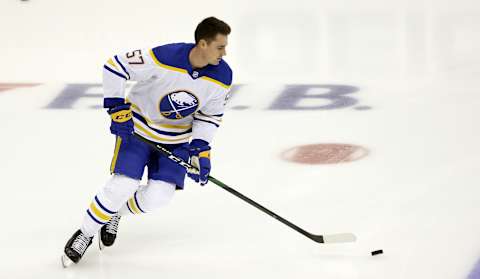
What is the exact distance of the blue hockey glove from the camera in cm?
388

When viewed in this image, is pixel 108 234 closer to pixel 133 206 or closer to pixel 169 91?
pixel 133 206

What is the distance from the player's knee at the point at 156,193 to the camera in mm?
3875

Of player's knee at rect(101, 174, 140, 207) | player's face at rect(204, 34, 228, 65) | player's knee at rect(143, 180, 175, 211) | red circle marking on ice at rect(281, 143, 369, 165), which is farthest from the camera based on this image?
red circle marking on ice at rect(281, 143, 369, 165)

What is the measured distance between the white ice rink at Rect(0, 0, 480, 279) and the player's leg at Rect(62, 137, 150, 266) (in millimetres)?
86

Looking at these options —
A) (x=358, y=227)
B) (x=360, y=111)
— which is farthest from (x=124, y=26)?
(x=358, y=227)

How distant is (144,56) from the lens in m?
3.73

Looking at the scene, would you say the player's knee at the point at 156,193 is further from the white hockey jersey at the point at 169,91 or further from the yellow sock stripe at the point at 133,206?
the white hockey jersey at the point at 169,91

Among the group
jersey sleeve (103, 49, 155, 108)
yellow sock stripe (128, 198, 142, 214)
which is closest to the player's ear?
jersey sleeve (103, 49, 155, 108)

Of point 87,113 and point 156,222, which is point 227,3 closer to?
point 87,113

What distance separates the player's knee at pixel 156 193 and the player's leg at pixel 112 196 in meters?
0.08

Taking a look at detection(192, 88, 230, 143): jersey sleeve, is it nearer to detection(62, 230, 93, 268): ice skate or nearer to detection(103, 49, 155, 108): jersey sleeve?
detection(103, 49, 155, 108): jersey sleeve

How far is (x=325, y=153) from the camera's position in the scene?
5.13 m

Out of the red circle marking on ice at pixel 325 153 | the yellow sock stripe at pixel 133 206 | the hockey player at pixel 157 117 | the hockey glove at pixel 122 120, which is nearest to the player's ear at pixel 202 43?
the hockey player at pixel 157 117

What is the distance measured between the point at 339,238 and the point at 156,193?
702 mm
